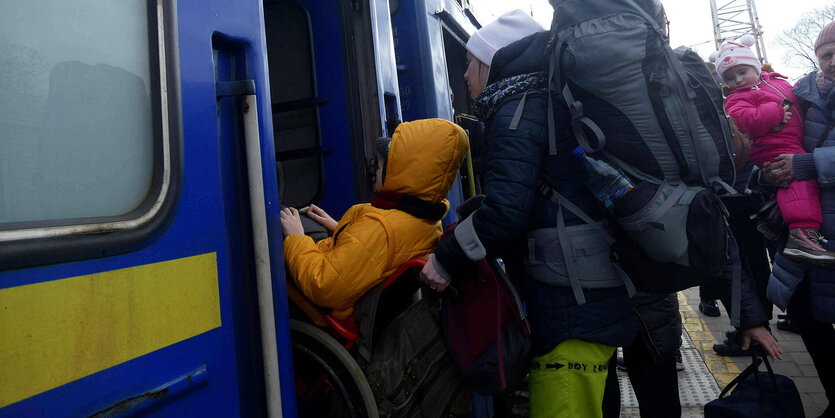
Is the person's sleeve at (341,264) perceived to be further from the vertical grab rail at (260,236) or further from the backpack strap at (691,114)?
the backpack strap at (691,114)

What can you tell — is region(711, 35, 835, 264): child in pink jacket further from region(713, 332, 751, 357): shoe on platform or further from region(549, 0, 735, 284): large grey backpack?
region(713, 332, 751, 357): shoe on platform

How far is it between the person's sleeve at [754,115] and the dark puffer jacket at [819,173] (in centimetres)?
12

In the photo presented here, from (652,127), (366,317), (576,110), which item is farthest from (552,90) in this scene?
(366,317)

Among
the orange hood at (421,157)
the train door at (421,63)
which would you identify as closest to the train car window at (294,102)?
the train door at (421,63)

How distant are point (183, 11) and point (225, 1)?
0.15 metres

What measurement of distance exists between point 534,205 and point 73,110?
1293mm

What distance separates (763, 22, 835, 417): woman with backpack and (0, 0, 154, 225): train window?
8.89 ft

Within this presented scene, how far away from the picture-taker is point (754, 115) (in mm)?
2766

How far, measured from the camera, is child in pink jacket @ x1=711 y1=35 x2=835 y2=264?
2451 mm

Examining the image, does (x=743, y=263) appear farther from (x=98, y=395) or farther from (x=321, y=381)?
(x=98, y=395)

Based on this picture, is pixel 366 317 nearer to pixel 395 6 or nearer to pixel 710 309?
pixel 395 6

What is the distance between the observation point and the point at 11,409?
0.81 m

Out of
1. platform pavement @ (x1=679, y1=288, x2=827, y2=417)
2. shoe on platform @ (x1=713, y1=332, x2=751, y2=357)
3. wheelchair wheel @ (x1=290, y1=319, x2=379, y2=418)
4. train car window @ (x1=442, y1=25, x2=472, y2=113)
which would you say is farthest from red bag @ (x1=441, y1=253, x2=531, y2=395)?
train car window @ (x1=442, y1=25, x2=472, y2=113)

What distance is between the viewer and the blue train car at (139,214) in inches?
34.3
